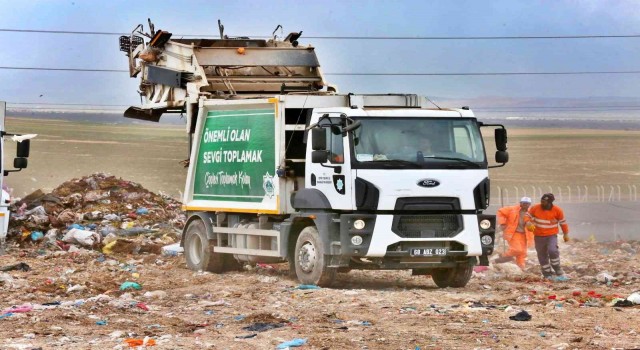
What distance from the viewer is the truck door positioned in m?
14.9

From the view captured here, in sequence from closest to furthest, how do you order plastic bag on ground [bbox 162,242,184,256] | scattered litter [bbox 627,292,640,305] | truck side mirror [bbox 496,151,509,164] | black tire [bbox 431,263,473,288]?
scattered litter [bbox 627,292,640,305] < truck side mirror [bbox 496,151,509,164] < black tire [bbox 431,263,473,288] < plastic bag on ground [bbox 162,242,184,256]

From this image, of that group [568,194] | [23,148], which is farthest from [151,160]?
[23,148]

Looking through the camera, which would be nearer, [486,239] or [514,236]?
[486,239]

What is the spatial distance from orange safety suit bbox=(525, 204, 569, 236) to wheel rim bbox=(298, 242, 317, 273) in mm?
4426

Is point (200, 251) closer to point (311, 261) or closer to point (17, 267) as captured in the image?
point (17, 267)

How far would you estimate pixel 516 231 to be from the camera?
19.5 m

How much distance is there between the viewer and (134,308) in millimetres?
13508

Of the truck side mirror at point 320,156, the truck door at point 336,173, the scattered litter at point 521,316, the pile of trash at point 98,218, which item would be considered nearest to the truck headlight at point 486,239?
the truck door at point 336,173

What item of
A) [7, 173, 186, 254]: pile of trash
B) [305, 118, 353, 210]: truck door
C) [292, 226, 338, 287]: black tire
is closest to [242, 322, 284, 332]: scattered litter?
[305, 118, 353, 210]: truck door

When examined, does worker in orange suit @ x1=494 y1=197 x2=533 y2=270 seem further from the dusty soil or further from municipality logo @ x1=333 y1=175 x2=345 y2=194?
municipality logo @ x1=333 y1=175 x2=345 y2=194

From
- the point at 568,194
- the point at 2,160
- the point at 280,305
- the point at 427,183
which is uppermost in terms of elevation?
the point at 568,194

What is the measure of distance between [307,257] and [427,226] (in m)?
1.63

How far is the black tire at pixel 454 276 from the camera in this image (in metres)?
16.0

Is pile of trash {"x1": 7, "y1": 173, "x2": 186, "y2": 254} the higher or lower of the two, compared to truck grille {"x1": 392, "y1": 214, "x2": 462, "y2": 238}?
higher
